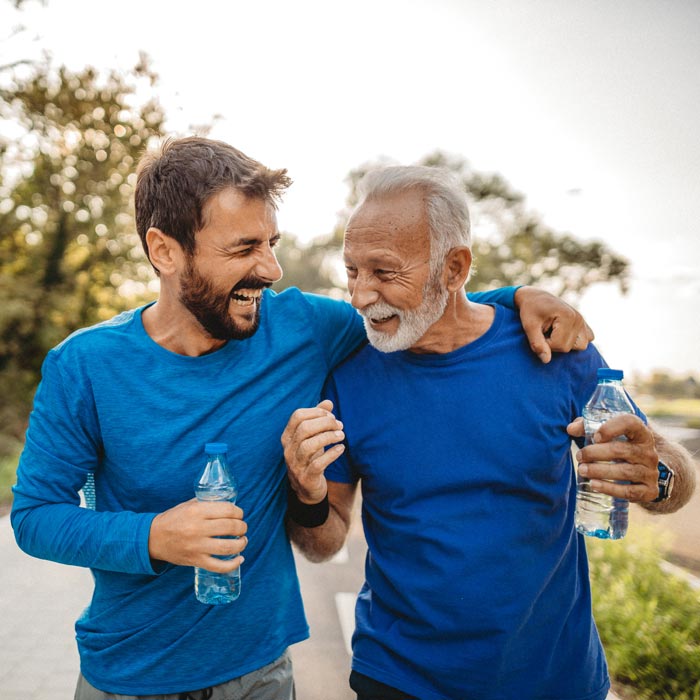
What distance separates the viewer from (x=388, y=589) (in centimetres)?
217

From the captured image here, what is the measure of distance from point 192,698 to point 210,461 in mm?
724

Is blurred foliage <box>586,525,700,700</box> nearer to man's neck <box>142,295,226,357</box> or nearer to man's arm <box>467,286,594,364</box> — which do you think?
man's arm <box>467,286,594,364</box>

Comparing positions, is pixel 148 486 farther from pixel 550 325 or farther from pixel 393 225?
pixel 550 325

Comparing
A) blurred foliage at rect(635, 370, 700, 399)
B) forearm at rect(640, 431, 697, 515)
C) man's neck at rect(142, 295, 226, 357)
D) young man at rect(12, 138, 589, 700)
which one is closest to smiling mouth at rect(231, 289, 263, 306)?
young man at rect(12, 138, 589, 700)

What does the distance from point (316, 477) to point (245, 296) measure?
62 cm

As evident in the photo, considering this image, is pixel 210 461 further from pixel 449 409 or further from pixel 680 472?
pixel 680 472

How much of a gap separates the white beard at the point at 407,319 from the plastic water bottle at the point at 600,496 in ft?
1.88

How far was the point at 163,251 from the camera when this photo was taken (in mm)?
2217

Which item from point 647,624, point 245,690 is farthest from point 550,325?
point 647,624

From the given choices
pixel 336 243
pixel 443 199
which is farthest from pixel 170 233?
pixel 336 243

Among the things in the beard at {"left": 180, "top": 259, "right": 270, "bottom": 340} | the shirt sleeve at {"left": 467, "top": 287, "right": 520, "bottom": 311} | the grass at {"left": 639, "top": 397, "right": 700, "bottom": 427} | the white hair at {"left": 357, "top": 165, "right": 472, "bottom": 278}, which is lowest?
the grass at {"left": 639, "top": 397, "right": 700, "bottom": 427}

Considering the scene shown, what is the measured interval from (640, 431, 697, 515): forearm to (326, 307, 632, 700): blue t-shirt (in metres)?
0.28

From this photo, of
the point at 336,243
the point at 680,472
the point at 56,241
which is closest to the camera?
the point at 680,472

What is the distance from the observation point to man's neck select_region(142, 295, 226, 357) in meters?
2.13
